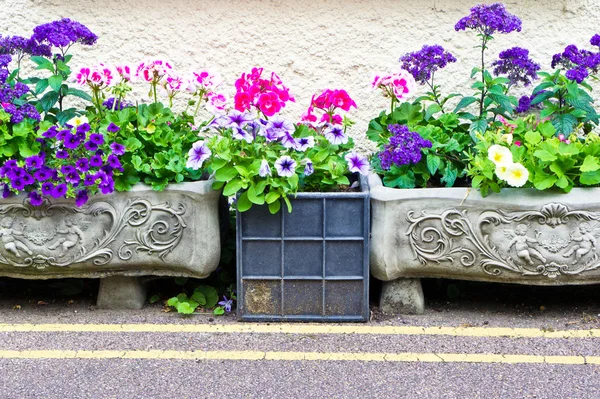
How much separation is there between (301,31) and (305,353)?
2112mm

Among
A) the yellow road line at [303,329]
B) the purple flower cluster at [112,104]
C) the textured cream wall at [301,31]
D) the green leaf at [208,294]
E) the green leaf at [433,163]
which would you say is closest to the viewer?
the yellow road line at [303,329]

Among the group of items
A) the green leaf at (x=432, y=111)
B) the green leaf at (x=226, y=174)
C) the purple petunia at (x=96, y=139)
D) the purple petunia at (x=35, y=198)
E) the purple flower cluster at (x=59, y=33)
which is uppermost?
the purple flower cluster at (x=59, y=33)

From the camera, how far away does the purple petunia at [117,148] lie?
358 cm

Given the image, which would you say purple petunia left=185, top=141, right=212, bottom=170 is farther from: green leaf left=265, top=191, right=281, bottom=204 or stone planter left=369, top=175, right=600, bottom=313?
stone planter left=369, top=175, right=600, bottom=313

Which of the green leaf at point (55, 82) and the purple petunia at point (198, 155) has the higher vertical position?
the green leaf at point (55, 82)

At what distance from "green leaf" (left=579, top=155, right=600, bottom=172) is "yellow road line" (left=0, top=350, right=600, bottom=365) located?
2.72 ft

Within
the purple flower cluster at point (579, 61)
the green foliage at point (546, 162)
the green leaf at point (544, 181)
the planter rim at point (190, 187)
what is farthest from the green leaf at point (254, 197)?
the purple flower cluster at point (579, 61)

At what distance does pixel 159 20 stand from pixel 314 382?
2.54 m

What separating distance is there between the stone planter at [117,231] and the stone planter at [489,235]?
0.82 metres

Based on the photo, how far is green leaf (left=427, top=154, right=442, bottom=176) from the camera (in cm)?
369

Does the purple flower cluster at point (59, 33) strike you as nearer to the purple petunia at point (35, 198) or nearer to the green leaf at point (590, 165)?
the purple petunia at point (35, 198)

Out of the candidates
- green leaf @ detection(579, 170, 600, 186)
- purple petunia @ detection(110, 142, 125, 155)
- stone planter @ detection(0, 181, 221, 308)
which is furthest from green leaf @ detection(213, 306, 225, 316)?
green leaf @ detection(579, 170, 600, 186)

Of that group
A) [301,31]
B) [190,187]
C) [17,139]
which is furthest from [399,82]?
[17,139]

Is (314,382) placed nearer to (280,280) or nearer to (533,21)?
(280,280)
